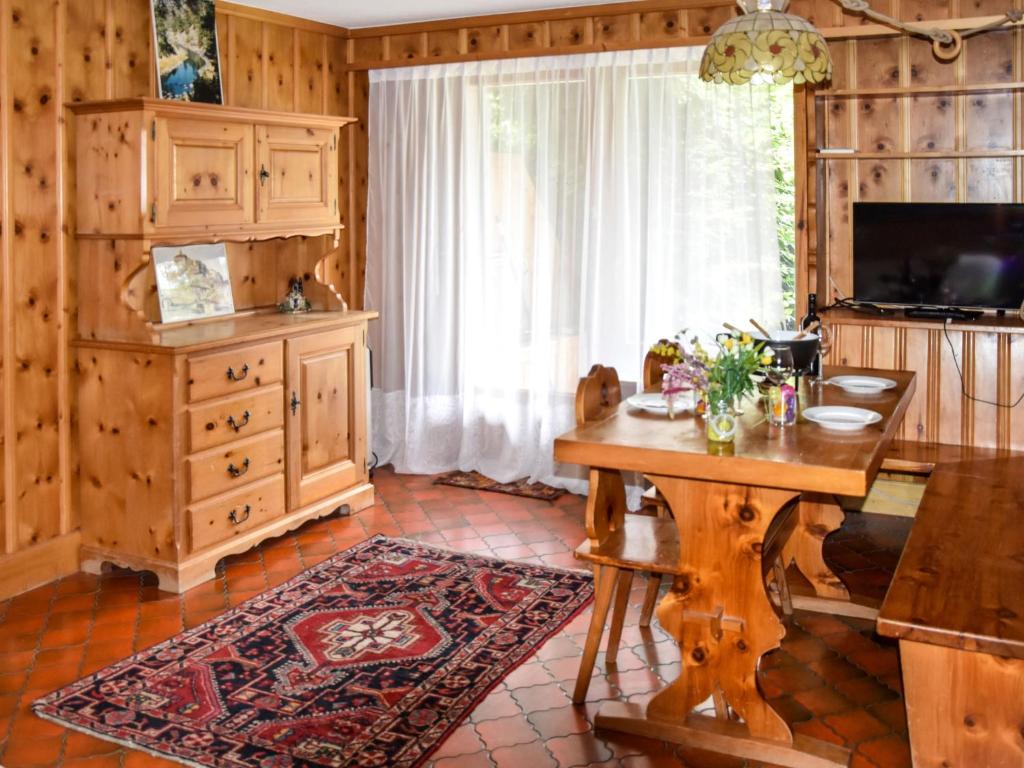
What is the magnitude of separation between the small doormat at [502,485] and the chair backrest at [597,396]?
2042mm

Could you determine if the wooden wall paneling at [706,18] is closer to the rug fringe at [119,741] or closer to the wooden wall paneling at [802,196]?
the wooden wall paneling at [802,196]

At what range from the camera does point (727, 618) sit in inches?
117

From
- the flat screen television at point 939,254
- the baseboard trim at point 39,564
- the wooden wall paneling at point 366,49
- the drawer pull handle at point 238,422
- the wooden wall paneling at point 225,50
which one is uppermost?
the wooden wall paneling at point 366,49

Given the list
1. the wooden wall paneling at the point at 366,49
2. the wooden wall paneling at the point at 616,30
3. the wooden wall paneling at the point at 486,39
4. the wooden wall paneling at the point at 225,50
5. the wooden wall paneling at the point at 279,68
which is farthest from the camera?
the wooden wall paneling at the point at 366,49

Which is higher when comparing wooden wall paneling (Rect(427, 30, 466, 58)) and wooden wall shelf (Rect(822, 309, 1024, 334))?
wooden wall paneling (Rect(427, 30, 466, 58))

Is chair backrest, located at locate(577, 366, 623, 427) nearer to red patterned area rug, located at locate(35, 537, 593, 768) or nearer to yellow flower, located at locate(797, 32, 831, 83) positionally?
red patterned area rug, located at locate(35, 537, 593, 768)

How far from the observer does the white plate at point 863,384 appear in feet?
12.3

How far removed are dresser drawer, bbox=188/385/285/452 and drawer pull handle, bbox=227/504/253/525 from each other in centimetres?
30

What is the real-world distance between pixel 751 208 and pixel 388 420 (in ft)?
7.82

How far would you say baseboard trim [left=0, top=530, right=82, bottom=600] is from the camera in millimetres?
4168

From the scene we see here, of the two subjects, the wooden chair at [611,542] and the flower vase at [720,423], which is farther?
the wooden chair at [611,542]

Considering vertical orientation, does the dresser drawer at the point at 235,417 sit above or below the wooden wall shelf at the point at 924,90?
below

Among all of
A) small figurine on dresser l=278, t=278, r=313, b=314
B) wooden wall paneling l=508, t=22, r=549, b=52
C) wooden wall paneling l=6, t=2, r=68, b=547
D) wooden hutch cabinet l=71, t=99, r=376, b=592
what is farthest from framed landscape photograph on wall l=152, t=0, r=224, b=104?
wooden wall paneling l=508, t=22, r=549, b=52

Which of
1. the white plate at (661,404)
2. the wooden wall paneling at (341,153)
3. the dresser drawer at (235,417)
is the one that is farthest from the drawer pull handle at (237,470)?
the white plate at (661,404)
